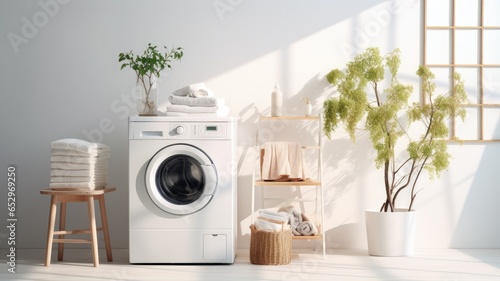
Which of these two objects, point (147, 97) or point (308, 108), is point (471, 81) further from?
point (147, 97)

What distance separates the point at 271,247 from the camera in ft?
14.4

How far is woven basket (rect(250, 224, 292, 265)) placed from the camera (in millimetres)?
4395

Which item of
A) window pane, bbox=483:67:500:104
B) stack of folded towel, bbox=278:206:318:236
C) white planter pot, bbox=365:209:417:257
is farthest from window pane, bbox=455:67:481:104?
stack of folded towel, bbox=278:206:318:236

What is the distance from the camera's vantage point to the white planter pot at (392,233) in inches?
186

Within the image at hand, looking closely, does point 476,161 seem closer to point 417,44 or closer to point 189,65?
point 417,44

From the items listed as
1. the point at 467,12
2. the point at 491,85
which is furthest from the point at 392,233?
the point at 467,12

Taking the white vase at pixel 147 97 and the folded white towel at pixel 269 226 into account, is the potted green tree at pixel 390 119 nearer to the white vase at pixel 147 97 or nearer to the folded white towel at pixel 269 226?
the folded white towel at pixel 269 226

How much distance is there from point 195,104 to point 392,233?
1.55 m

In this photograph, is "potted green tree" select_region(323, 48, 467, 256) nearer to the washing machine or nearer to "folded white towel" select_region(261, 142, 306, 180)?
"folded white towel" select_region(261, 142, 306, 180)

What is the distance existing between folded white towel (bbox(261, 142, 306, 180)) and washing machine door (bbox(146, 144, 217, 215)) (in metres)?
0.53

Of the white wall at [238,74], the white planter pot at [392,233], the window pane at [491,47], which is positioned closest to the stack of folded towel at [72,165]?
the white wall at [238,74]

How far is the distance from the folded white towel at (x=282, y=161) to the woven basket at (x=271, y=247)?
0.44 metres

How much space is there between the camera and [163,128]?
172 inches

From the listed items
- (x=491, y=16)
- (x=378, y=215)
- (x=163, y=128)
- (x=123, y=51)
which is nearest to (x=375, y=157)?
(x=378, y=215)
